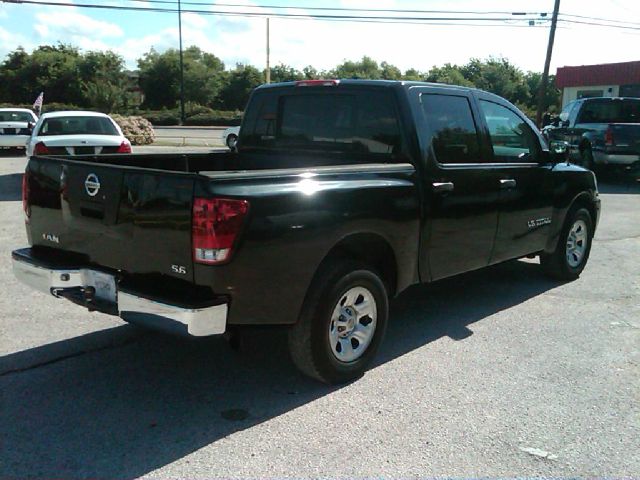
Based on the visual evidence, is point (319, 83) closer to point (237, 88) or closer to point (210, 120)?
point (210, 120)

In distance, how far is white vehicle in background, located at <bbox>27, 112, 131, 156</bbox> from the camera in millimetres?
11680

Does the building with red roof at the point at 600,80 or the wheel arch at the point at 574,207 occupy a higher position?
the building with red roof at the point at 600,80

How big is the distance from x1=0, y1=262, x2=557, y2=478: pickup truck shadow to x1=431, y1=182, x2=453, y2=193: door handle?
1201 mm

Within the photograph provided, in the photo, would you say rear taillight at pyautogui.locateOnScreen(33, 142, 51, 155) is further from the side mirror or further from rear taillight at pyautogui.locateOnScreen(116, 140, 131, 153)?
the side mirror

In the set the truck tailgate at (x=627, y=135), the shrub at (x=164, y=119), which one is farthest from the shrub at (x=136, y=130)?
the shrub at (x=164, y=119)

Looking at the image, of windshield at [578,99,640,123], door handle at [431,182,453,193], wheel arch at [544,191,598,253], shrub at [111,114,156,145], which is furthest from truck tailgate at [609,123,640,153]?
shrub at [111,114,156,145]

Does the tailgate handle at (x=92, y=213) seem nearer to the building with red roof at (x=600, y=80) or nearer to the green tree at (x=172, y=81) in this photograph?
the building with red roof at (x=600, y=80)

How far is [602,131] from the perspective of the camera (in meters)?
15.5

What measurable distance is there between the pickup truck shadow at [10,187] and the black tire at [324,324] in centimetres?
937

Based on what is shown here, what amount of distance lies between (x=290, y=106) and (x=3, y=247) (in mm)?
4453

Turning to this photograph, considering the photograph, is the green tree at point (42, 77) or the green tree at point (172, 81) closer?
the green tree at point (42, 77)

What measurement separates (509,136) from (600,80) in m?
40.3

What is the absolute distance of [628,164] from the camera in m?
15.4

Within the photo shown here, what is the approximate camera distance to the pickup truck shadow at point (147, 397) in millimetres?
3195
